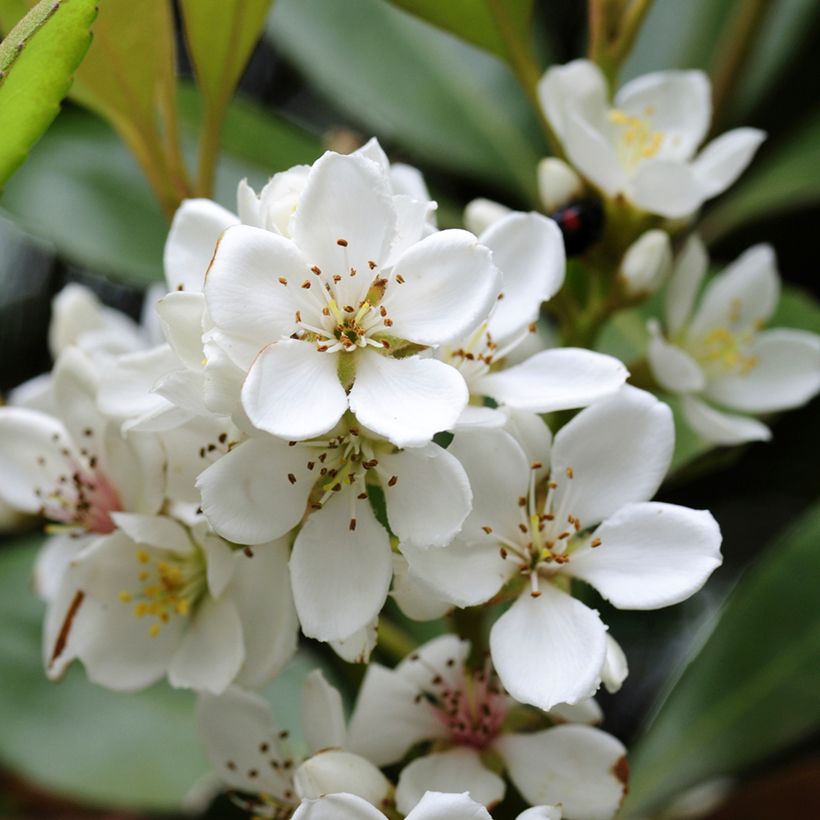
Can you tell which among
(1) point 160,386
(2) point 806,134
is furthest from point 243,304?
(2) point 806,134

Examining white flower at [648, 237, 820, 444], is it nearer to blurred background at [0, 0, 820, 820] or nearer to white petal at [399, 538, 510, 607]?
blurred background at [0, 0, 820, 820]

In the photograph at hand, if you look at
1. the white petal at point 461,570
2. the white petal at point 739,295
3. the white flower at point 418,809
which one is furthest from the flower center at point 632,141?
the white flower at point 418,809

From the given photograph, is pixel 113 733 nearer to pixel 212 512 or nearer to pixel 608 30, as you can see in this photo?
pixel 212 512

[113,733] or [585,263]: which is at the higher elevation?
[585,263]

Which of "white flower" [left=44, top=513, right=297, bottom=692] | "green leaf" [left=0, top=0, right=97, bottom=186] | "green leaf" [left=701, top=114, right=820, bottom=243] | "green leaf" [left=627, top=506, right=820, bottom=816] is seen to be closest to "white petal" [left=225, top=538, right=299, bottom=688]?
"white flower" [left=44, top=513, right=297, bottom=692]

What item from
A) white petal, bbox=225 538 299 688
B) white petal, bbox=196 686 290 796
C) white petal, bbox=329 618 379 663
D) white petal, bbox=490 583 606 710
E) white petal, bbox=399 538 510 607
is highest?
white petal, bbox=399 538 510 607

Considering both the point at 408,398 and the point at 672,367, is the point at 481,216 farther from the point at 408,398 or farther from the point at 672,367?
the point at 408,398
